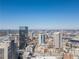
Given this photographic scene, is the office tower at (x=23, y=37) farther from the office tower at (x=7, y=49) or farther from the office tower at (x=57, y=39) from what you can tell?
the office tower at (x=57, y=39)

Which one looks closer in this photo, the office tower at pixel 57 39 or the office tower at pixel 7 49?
the office tower at pixel 7 49

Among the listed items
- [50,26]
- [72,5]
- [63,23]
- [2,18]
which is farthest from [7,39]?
[72,5]

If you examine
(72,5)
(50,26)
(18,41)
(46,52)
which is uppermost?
(72,5)

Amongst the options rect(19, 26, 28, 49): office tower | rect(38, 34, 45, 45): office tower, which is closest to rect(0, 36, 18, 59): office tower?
rect(19, 26, 28, 49): office tower

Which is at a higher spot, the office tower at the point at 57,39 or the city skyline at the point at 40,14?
the city skyline at the point at 40,14

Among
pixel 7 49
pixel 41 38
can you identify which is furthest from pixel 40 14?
pixel 7 49

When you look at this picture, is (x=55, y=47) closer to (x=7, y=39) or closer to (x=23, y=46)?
(x=23, y=46)

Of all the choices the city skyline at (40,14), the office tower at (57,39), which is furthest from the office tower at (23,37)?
the office tower at (57,39)
